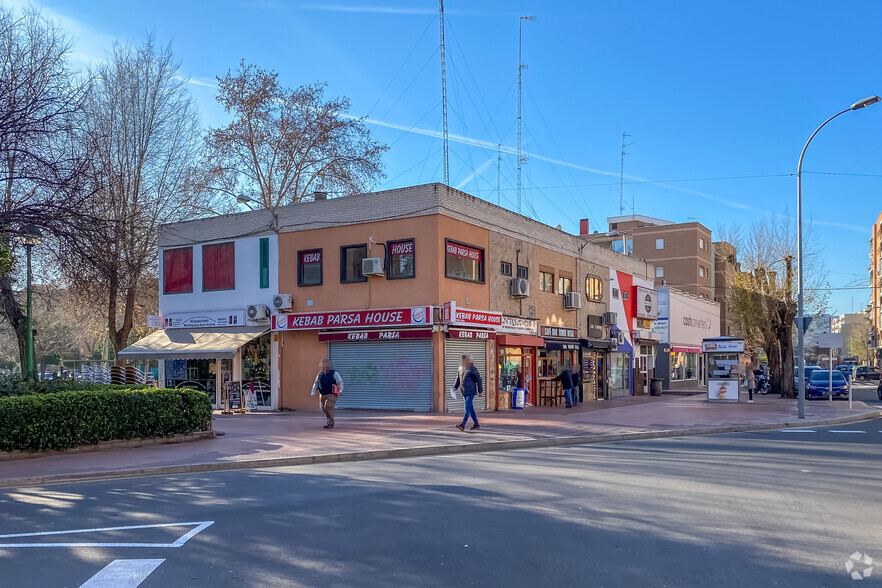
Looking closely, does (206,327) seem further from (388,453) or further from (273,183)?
(388,453)

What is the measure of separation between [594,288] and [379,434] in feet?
58.2

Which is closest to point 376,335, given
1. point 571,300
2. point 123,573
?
point 571,300

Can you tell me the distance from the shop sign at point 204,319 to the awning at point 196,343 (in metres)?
0.20

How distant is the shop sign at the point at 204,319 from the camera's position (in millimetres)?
25031

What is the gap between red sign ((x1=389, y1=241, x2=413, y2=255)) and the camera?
21766mm

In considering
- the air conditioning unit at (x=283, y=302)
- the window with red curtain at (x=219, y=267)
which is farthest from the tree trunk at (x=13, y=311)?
the air conditioning unit at (x=283, y=302)

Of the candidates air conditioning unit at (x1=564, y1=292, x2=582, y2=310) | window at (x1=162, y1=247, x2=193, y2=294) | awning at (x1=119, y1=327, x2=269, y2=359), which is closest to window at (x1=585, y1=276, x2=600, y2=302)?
air conditioning unit at (x1=564, y1=292, x2=582, y2=310)

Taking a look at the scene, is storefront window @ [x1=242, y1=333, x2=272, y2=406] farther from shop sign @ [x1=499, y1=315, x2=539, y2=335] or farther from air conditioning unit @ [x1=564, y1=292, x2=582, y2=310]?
air conditioning unit @ [x1=564, y1=292, x2=582, y2=310]

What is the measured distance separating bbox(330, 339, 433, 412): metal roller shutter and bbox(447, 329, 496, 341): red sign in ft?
2.43

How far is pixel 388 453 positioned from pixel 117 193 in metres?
19.1

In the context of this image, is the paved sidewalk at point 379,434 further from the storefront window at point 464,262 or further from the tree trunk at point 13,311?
the tree trunk at point 13,311

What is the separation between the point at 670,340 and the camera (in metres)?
42.8

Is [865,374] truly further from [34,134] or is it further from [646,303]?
[34,134]

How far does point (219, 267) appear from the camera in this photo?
84.6ft
